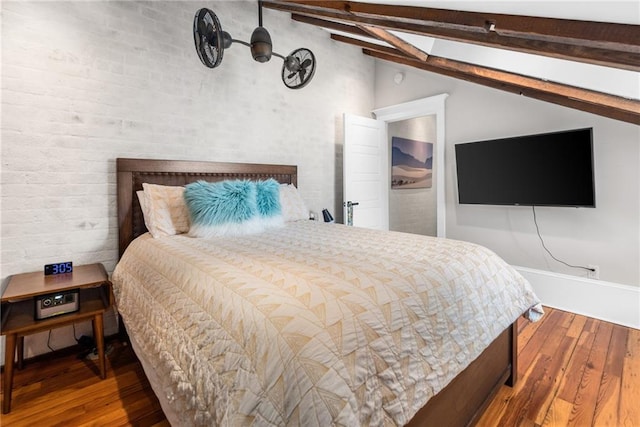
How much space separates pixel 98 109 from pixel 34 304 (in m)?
1.43

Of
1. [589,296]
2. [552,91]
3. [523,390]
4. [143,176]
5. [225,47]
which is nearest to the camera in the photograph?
[523,390]

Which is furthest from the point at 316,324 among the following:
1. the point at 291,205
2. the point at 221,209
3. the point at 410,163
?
the point at 410,163

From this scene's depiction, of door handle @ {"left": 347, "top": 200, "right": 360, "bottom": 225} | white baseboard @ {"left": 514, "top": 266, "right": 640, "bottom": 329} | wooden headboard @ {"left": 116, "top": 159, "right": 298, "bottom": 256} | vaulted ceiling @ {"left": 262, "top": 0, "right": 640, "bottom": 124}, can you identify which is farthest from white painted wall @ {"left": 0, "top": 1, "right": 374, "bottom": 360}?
white baseboard @ {"left": 514, "top": 266, "right": 640, "bottom": 329}

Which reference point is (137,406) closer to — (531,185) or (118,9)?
(118,9)

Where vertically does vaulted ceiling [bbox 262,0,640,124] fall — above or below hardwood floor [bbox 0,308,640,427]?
above

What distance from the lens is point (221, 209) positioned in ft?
7.48

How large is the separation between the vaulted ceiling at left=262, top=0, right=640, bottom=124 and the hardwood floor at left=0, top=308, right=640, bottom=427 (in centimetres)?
169

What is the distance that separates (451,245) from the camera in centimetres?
183

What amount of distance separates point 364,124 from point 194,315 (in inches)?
136

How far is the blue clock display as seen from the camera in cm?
212

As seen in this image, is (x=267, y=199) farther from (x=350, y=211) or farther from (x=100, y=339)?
(x=350, y=211)

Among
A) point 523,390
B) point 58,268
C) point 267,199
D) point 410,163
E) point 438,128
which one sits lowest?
point 523,390

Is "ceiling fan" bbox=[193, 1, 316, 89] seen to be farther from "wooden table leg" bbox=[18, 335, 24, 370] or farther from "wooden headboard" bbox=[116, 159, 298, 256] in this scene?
"wooden table leg" bbox=[18, 335, 24, 370]

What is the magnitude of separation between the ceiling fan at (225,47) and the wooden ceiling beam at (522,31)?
2.05 feet
